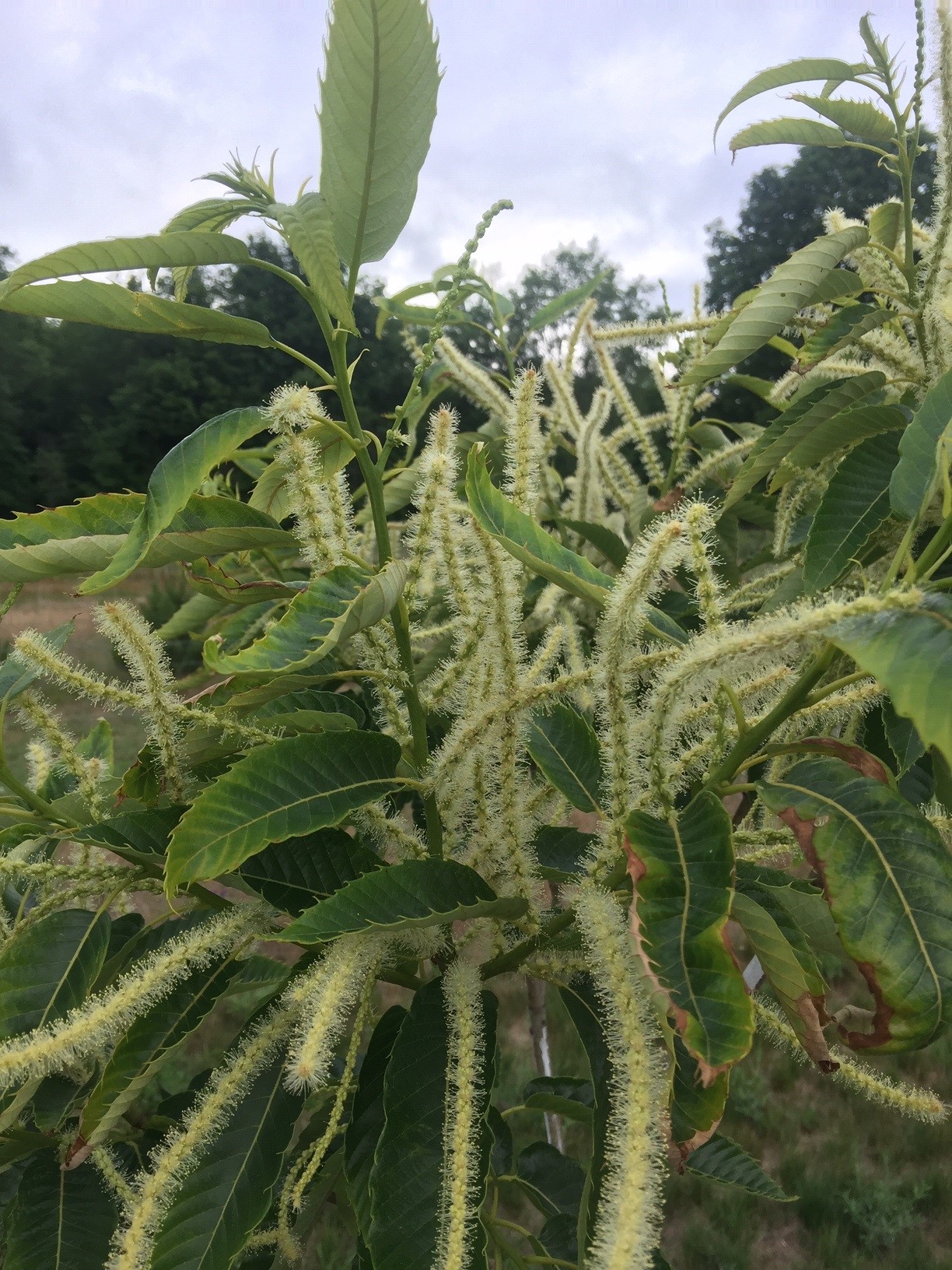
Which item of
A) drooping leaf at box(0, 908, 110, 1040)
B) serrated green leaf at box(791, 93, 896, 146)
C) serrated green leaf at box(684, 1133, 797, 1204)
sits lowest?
serrated green leaf at box(684, 1133, 797, 1204)

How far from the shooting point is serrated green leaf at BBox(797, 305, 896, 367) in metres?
1.26

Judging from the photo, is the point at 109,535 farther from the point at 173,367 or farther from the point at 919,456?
the point at 173,367

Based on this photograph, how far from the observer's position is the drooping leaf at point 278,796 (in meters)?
0.77

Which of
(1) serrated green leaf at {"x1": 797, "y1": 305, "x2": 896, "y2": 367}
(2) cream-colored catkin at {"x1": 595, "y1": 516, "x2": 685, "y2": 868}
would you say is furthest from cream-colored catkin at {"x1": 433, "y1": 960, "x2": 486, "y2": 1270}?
(1) serrated green leaf at {"x1": 797, "y1": 305, "x2": 896, "y2": 367}

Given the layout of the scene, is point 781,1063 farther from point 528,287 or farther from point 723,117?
point 528,287

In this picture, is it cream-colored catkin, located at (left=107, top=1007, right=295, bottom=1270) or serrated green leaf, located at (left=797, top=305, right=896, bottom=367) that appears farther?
serrated green leaf, located at (left=797, top=305, right=896, bottom=367)

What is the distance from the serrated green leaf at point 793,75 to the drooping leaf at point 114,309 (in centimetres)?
91

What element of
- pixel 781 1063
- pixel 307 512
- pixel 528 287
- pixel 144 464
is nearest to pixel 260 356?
pixel 144 464

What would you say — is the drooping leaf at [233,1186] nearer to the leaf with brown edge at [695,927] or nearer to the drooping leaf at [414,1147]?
the drooping leaf at [414,1147]

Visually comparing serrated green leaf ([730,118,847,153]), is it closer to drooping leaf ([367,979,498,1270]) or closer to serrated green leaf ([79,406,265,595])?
serrated green leaf ([79,406,265,595])

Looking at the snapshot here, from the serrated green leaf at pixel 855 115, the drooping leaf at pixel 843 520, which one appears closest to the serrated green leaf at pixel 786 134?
the serrated green leaf at pixel 855 115

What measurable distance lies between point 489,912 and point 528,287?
24.5 metres

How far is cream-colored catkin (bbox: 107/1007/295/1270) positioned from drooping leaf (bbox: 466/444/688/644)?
0.55 meters

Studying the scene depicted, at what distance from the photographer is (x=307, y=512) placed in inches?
33.5
